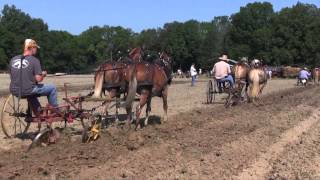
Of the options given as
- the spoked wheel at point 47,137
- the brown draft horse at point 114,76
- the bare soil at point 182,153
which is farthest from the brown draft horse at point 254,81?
the spoked wheel at point 47,137

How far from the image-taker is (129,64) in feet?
50.0

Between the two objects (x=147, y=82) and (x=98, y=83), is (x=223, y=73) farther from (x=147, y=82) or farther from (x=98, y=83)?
(x=98, y=83)

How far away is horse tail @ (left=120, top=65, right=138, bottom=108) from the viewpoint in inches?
569

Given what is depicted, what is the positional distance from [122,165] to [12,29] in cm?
14578

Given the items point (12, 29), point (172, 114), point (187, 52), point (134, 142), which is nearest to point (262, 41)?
point (187, 52)

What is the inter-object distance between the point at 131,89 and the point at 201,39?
444 feet

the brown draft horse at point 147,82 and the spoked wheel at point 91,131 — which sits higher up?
the brown draft horse at point 147,82

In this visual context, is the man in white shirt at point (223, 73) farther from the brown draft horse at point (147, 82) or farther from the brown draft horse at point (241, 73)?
the brown draft horse at point (147, 82)

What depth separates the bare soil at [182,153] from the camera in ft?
29.8

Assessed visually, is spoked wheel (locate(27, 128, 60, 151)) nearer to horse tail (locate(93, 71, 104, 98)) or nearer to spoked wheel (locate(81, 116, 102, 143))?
spoked wheel (locate(81, 116, 102, 143))

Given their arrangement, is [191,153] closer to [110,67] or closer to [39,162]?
[39,162]

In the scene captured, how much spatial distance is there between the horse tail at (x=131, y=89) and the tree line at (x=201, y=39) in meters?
89.3

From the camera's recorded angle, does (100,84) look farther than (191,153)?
Yes

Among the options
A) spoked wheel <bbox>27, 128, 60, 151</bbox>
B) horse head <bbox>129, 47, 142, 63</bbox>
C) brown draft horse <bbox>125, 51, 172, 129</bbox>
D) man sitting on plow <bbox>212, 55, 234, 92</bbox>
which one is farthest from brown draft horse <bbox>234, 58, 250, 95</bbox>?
spoked wheel <bbox>27, 128, 60, 151</bbox>
